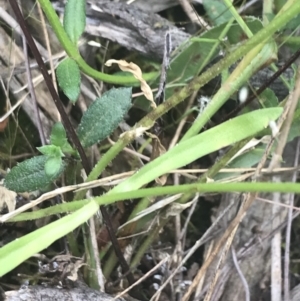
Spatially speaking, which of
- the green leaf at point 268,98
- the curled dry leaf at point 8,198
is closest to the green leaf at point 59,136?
the curled dry leaf at point 8,198

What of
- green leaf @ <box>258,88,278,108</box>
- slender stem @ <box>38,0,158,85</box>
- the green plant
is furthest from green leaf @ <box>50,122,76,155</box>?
green leaf @ <box>258,88,278,108</box>

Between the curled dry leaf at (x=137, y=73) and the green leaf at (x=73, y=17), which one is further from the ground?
the green leaf at (x=73, y=17)

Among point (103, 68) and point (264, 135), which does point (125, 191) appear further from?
point (103, 68)

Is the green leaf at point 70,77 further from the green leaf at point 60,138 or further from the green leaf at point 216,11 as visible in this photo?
the green leaf at point 216,11

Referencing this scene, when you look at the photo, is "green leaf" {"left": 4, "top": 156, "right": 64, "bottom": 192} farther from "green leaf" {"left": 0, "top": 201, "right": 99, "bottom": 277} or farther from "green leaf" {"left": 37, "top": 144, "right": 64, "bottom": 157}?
"green leaf" {"left": 0, "top": 201, "right": 99, "bottom": 277}

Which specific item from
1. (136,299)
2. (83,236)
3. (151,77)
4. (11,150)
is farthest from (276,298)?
(11,150)

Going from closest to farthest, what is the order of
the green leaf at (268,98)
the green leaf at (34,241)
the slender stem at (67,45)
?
the green leaf at (34,241) < the slender stem at (67,45) < the green leaf at (268,98)
